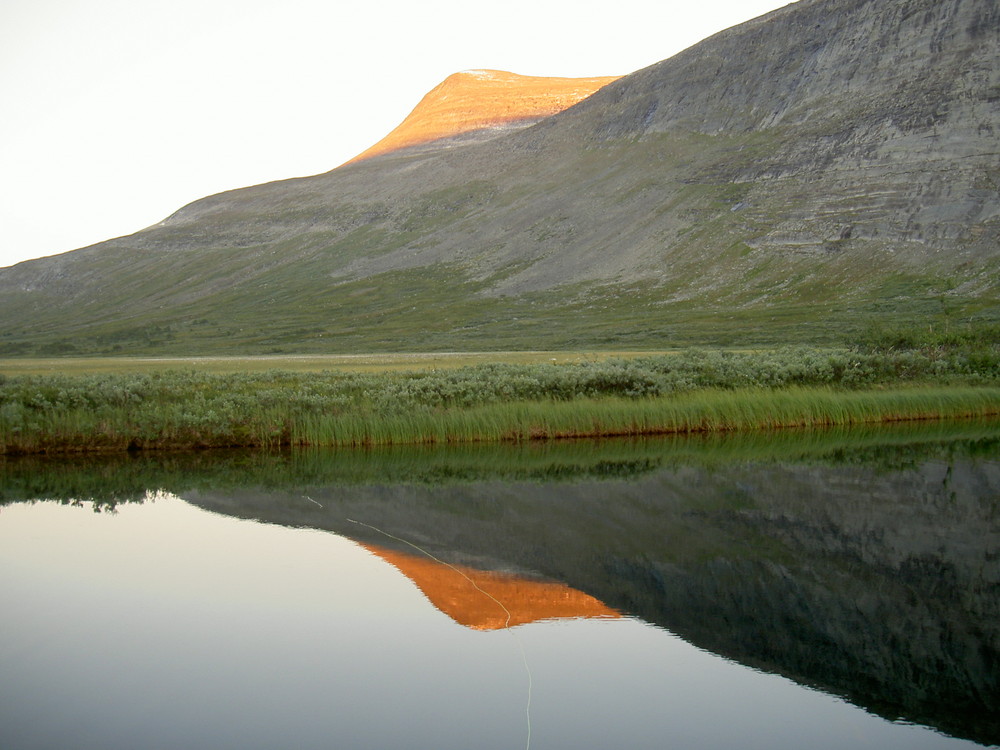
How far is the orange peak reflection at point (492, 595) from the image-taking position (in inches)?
422

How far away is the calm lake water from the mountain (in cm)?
5670

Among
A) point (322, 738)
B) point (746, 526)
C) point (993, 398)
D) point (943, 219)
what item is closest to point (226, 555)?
point (322, 738)

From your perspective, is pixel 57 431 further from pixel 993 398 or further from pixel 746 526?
pixel 993 398

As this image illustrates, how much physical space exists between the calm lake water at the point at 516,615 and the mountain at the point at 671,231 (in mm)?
56704

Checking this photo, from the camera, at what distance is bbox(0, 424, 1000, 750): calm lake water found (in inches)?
313

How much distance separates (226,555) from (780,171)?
115490mm

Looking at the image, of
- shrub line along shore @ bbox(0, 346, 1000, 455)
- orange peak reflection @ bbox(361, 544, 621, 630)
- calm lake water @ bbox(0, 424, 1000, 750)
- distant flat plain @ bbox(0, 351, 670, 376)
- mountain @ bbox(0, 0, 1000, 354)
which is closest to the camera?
calm lake water @ bbox(0, 424, 1000, 750)

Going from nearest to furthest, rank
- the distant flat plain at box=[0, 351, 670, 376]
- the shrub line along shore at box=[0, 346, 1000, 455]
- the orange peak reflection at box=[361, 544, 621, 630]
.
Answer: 1. the orange peak reflection at box=[361, 544, 621, 630]
2. the shrub line along shore at box=[0, 346, 1000, 455]
3. the distant flat plain at box=[0, 351, 670, 376]

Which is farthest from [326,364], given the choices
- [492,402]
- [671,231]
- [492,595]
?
[671,231]

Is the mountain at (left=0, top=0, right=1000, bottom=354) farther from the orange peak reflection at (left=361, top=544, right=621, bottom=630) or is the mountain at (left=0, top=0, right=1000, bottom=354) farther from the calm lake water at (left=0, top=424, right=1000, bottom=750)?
the orange peak reflection at (left=361, top=544, right=621, bottom=630)

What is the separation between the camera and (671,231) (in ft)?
399

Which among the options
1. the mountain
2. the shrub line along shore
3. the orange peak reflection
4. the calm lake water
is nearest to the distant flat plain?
the shrub line along shore

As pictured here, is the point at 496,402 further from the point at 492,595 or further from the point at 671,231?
the point at 671,231

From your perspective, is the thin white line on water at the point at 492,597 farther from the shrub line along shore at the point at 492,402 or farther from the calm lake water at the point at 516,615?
the shrub line along shore at the point at 492,402
